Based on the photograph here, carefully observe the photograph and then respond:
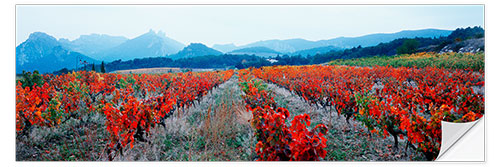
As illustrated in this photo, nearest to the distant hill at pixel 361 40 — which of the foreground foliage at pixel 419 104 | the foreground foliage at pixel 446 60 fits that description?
the foreground foliage at pixel 446 60

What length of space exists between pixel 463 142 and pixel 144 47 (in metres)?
5.20

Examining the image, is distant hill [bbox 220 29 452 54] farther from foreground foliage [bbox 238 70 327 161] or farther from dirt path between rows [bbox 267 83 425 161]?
foreground foliage [bbox 238 70 327 161]

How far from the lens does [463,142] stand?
Answer: 106 inches

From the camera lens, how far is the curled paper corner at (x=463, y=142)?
246 centimetres

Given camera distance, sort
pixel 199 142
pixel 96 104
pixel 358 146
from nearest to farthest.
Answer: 1. pixel 358 146
2. pixel 199 142
3. pixel 96 104

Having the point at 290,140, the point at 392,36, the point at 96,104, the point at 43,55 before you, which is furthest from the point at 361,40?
the point at 43,55

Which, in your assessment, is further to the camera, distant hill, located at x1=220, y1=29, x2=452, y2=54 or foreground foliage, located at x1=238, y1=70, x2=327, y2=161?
distant hill, located at x1=220, y1=29, x2=452, y2=54

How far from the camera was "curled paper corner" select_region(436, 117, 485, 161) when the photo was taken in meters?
2.46

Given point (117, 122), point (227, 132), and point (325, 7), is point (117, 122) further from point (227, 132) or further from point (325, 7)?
point (325, 7)

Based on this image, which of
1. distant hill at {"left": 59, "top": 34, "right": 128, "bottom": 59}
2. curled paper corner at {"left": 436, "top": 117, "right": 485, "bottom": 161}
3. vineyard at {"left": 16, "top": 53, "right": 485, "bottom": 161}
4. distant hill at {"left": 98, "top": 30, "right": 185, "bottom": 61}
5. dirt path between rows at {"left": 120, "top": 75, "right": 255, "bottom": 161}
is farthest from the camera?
distant hill at {"left": 98, "top": 30, "right": 185, "bottom": 61}

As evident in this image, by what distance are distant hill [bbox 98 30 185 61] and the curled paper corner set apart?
4367mm

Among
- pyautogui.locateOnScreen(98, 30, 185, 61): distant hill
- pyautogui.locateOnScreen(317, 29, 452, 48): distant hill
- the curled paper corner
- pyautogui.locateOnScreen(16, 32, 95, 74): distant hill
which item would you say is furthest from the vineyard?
pyautogui.locateOnScreen(98, 30, 185, 61): distant hill

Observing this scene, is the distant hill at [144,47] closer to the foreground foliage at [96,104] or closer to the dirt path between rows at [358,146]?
the foreground foliage at [96,104]

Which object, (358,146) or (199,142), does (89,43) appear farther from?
(358,146)
